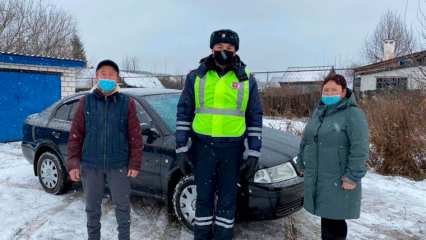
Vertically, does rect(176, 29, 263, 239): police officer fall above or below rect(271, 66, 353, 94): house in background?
below

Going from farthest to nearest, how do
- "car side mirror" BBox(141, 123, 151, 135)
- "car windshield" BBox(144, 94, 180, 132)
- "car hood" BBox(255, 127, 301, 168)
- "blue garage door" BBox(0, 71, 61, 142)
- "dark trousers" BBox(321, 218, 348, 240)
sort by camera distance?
"blue garage door" BBox(0, 71, 61, 142), "car windshield" BBox(144, 94, 180, 132), "car side mirror" BBox(141, 123, 151, 135), "car hood" BBox(255, 127, 301, 168), "dark trousers" BBox(321, 218, 348, 240)

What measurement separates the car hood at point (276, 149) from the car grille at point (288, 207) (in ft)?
1.32

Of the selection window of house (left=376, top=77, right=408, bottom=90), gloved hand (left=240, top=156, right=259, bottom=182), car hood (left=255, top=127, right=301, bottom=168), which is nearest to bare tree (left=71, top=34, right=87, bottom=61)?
window of house (left=376, top=77, right=408, bottom=90)

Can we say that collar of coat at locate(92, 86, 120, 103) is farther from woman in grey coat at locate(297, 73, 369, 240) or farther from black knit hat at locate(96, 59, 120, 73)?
woman in grey coat at locate(297, 73, 369, 240)

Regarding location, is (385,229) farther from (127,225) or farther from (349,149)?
(127,225)

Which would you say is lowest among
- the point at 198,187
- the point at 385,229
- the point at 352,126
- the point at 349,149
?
the point at 385,229

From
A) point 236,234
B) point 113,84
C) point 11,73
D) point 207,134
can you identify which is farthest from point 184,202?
point 11,73

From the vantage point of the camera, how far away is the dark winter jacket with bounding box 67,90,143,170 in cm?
304

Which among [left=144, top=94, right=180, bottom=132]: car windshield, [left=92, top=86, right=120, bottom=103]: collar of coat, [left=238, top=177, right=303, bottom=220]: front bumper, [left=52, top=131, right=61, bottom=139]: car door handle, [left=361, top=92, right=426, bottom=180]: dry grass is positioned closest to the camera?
[left=92, top=86, right=120, bottom=103]: collar of coat

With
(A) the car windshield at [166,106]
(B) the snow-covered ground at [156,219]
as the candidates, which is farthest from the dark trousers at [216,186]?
(A) the car windshield at [166,106]

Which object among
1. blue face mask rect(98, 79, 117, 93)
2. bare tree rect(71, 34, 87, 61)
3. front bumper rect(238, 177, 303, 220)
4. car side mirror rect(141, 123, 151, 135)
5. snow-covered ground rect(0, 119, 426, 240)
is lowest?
snow-covered ground rect(0, 119, 426, 240)

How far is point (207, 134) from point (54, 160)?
2.98 meters

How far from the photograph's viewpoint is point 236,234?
386 centimetres

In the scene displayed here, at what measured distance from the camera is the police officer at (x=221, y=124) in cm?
296
